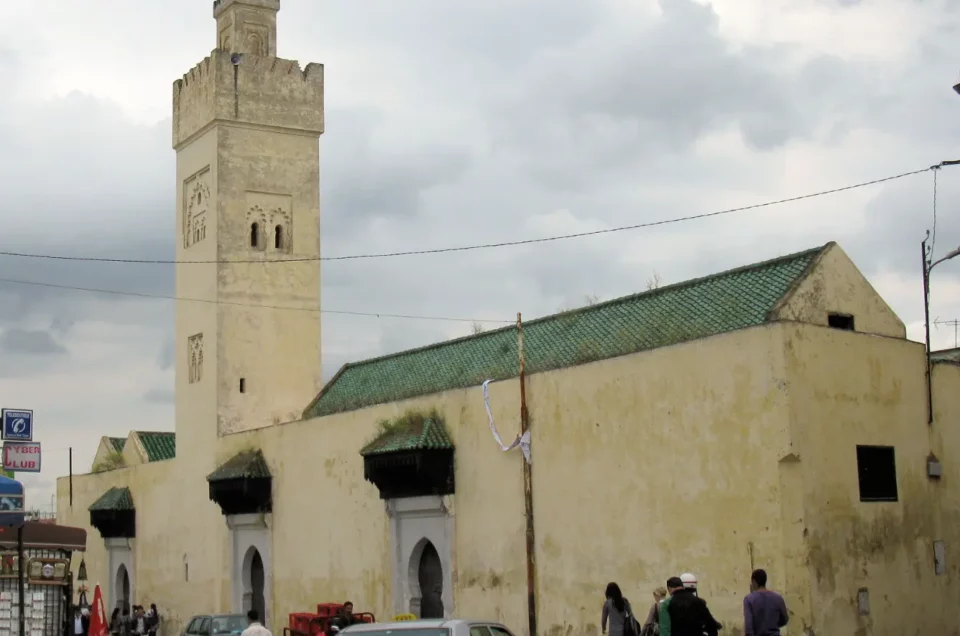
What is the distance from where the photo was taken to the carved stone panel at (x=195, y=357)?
3023cm

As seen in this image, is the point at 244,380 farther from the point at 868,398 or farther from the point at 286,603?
the point at 868,398

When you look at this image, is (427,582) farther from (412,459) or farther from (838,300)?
(838,300)

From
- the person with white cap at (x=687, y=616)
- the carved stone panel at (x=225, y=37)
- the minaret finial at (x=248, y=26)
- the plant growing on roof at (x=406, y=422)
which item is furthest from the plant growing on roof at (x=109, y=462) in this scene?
the person with white cap at (x=687, y=616)

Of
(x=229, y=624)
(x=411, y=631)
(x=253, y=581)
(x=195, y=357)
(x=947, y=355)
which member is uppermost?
(x=195, y=357)

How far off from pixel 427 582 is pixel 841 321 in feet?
27.8

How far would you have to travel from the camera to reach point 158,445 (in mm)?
34312

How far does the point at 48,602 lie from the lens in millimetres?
17344

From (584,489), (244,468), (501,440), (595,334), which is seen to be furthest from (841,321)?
(244,468)

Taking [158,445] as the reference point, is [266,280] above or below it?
above

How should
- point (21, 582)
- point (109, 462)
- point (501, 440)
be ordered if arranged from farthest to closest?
1. point (109, 462)
2. point (501, 440)
3. point (21, 582)

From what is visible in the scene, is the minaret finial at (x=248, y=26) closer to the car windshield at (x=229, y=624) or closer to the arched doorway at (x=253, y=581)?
the arched doorway at (x=253, y=581)

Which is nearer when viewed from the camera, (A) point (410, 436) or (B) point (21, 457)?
(B) point (21, 457)

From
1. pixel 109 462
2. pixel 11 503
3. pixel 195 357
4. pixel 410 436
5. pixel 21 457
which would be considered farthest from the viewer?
pixel 109 462

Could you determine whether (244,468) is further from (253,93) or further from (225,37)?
(225,37)
